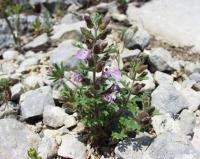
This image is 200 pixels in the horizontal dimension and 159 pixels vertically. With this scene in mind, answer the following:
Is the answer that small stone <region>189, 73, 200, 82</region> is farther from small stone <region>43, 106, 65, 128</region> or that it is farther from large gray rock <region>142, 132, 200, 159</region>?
small stone <region>43, 106, 65, 128</region>

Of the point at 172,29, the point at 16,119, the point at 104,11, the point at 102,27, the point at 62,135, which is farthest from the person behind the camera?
the point at 104,11

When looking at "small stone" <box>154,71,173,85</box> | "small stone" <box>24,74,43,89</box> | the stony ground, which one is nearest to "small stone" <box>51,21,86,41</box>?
the stony ground

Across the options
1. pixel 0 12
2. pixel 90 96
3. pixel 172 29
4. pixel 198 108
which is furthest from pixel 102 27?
pixel 0 12

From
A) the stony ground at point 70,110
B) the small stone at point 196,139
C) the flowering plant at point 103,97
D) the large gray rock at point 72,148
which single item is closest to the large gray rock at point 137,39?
the stony ground at point 70,110

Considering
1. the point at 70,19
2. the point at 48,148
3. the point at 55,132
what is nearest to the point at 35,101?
the point at 55,132

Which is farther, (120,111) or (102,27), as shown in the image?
(120,111)

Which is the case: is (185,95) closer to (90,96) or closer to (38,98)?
(90,96)
